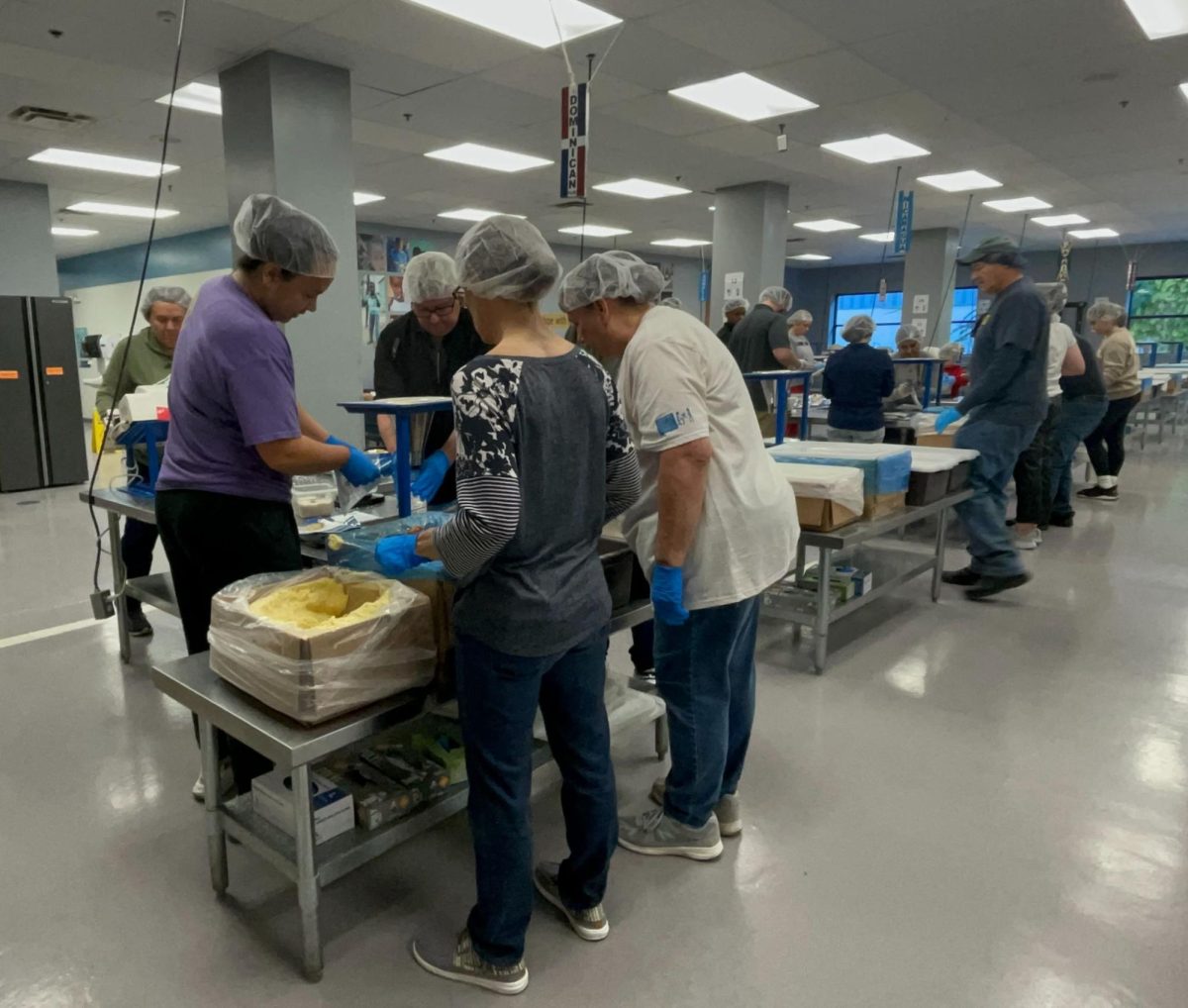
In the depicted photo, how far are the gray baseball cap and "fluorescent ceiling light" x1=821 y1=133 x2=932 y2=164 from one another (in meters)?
2.82

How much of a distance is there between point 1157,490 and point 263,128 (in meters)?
7.50

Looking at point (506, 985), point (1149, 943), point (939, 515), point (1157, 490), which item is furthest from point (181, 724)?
point (1157, 490)

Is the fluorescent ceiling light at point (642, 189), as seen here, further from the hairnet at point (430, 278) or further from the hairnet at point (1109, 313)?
the hairnet at point (430, 278)

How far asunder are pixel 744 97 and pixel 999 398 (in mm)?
2786

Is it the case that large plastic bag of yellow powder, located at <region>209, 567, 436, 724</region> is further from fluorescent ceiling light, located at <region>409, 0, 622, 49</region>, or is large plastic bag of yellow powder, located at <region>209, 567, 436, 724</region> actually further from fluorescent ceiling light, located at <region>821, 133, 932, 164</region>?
fluorescent ceiling light, located at <region>821, 133, 932, 164</region>

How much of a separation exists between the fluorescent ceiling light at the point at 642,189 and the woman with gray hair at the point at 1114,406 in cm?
426

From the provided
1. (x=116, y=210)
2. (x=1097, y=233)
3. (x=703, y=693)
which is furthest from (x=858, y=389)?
(x=1097, y=233)

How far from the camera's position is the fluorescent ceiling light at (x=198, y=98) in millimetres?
5127

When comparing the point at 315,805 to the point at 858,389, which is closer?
the point at 315,805

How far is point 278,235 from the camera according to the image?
179cm

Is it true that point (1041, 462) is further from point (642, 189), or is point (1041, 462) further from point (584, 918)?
point (642, 189)

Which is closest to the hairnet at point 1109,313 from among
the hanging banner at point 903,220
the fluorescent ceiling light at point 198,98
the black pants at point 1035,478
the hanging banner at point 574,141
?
the hanging banner at point 903,220

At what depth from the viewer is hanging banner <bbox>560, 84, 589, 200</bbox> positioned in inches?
145

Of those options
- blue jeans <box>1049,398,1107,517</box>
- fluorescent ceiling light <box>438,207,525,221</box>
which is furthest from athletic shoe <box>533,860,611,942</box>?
fluorescent ceiling light <box>438,207,525,221</box>
